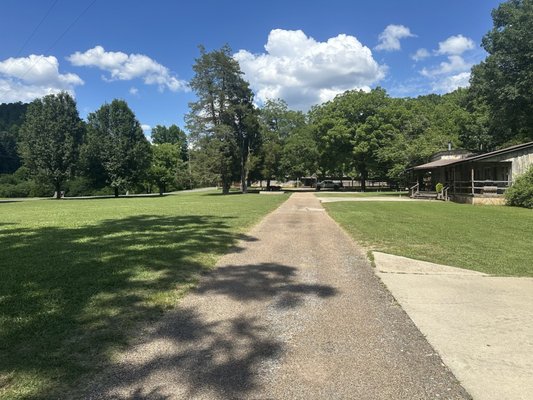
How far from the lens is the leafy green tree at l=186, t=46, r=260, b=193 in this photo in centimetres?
4803

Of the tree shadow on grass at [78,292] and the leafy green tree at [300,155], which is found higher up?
the leafy green tree at [300,155]

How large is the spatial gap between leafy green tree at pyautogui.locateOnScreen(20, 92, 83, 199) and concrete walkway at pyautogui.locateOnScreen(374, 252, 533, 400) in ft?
154

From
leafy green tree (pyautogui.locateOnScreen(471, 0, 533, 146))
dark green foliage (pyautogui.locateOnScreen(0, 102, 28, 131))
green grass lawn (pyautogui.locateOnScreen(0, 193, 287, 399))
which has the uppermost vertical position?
dark green foliage (pyautogui.locateOnScreen(0, 102, 28, 131))

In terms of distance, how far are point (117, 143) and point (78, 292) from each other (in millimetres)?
47083

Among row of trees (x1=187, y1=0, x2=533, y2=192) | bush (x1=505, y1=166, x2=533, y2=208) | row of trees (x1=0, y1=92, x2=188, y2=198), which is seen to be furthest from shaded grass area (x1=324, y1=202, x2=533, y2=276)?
row of trees (x1=0, y1=92, x2=188, y2=198)

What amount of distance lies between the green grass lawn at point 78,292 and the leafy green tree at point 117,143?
3980 centimetres

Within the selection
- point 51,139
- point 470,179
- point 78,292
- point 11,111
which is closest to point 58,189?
point 51,139

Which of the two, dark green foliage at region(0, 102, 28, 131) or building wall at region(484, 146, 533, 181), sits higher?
dark green foliage at region(0, 102, 28, 131)

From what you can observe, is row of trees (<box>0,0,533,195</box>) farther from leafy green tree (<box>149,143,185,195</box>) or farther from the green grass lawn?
the green grass lawn

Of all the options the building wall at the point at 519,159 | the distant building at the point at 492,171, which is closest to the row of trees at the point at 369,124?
the distant building at the point at 492,171

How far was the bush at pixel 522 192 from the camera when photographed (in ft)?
74.4

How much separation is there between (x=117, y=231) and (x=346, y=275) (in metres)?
7.51

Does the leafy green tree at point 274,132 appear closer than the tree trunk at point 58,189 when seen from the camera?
No

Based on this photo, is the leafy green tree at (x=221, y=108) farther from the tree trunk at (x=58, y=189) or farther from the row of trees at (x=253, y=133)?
the tree trunk at (x=58, y=189)
